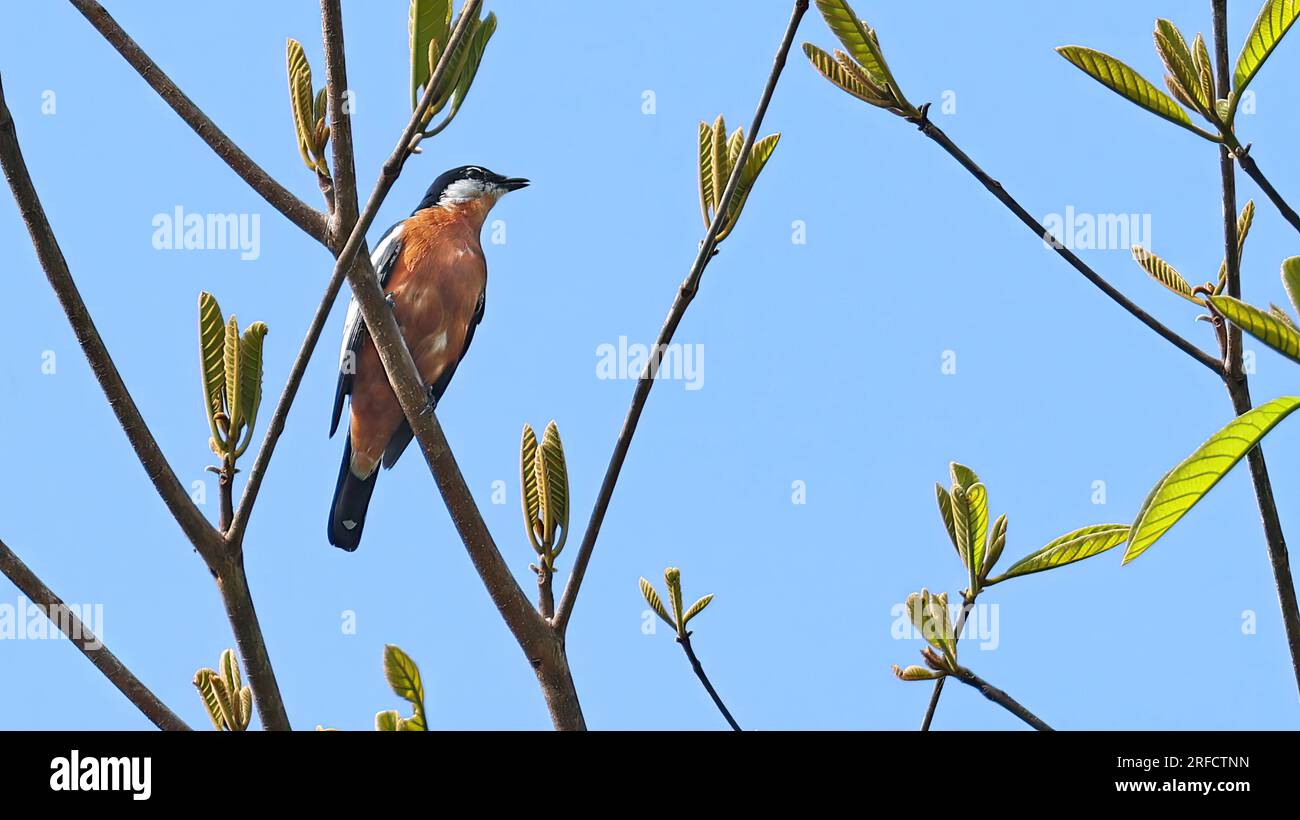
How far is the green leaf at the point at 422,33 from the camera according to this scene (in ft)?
6.91

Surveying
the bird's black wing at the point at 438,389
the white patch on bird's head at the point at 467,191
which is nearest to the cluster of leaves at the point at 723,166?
the bird's black wing at the point at 438,389

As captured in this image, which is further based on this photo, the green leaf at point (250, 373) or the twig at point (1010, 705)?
the green leaf at point (250, 373)

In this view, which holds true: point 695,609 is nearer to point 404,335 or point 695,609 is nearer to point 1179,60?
point 1179,60

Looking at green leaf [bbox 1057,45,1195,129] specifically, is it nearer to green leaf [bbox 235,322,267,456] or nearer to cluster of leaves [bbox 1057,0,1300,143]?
cluster of leaves [bbox 1057,0,1300,143]

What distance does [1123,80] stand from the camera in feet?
5.99

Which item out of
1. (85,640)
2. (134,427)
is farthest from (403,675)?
(134,427)

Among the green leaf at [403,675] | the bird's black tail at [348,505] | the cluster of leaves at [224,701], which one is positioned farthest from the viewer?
the bird's black tail at [348,505]

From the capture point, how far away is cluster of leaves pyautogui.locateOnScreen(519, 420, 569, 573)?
234cm

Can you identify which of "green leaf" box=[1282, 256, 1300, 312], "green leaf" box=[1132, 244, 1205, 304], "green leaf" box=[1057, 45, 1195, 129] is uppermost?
"green leaf" box=[1057, 45, 1195, 129]

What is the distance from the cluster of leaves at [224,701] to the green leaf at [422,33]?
971 millimetres

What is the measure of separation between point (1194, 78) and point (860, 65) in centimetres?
48

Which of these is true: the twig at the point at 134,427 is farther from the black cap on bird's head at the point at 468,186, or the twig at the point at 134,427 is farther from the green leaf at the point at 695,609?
the black cap on bird's head at the point at 468,186

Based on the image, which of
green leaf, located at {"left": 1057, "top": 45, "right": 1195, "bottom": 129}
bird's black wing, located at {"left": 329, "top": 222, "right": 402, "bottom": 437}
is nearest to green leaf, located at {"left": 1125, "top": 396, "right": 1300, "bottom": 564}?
green leaf, located at {"left": 1057, "top": 45, "right": 1195, "bottom": 129}
